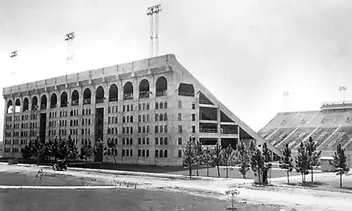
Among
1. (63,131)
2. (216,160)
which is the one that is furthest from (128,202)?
(63,131)

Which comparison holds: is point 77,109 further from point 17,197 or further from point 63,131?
point 17,197

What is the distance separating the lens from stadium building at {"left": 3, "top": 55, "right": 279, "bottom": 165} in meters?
101

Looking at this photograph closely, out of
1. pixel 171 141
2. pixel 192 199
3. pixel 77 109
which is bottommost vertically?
pixel 192 199

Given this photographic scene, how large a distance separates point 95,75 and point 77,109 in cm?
1505

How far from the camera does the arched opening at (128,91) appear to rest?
113 metres

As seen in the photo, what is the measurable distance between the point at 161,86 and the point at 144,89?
6.66 metres

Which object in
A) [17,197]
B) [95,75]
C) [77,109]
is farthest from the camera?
[77,109]

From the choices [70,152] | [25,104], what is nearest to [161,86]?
[70,152]

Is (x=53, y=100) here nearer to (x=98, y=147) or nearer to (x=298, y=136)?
(x=98, y=147)

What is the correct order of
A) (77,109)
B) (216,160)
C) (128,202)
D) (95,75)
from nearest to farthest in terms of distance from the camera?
(128,202) < (216,160) < (95,75) < (77,109)

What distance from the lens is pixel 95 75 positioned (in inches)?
4769

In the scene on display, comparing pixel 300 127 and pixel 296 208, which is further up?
pixel 300 127

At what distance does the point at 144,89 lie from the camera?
11419 centimetres

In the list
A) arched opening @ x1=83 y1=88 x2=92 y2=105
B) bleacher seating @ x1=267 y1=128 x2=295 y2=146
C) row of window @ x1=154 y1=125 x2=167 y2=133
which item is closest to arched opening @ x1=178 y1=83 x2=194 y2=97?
row of window @ x1=154 y1=125 x2=167 y2=133
